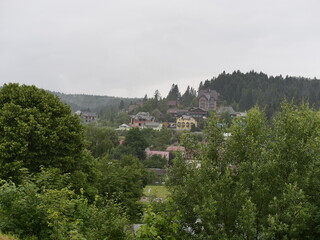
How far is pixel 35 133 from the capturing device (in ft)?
54.2

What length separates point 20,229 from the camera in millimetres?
8859

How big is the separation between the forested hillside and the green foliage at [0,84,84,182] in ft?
371

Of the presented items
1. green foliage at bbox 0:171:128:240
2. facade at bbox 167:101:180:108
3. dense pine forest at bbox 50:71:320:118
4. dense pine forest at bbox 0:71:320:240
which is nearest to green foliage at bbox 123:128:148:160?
dense pine forest at bbox 0:71:320:240

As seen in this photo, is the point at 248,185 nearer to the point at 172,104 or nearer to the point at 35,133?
the point at 35,133

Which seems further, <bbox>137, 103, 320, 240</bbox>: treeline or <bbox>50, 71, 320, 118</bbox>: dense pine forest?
<bbox>50, 71, 320, 118</bbox>: dense pine forest

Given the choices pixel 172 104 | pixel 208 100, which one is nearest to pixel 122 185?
pixel 208 100

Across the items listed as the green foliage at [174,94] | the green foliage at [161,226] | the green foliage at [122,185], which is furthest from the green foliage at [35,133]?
the green foliage at [174,94]

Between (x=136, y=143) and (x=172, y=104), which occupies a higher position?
(x=172, y=104)

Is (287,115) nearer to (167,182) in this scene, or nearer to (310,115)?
(310,115)

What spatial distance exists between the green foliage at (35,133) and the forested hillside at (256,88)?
113 metres

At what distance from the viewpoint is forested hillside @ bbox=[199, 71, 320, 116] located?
133 metres

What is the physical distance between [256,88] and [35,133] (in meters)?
145

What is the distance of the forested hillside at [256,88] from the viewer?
13344 centimetres

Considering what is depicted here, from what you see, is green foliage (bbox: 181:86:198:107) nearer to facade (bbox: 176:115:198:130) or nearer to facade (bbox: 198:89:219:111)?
facade (bbox: 198:89:219:111)
